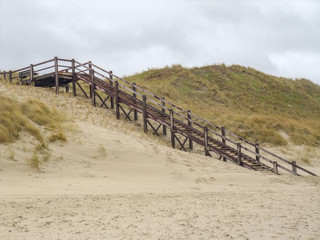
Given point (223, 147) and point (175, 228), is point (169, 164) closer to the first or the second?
point (223, 147)

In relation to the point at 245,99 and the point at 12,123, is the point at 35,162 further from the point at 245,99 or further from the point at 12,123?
the point at 245,99

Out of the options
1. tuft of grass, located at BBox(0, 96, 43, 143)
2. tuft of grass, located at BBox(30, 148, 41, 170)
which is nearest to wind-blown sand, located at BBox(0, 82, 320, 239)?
tuft of grass, located at BBox(30, 148, 41, 170)

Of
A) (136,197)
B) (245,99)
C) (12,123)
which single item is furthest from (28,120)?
(245,99)

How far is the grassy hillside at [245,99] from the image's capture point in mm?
24812

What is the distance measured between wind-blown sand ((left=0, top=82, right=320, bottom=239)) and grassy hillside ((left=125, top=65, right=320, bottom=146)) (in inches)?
421

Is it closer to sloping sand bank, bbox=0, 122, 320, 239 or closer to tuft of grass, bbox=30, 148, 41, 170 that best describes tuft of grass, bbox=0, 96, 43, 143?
sloping sand bank, bbox=0, 122, 320, 239

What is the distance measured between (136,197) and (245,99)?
29740 mm

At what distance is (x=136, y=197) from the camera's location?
811 cm

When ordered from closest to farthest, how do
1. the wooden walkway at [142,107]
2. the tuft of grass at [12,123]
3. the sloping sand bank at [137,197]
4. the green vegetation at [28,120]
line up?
the sloping sand bank at [137,197] → the tuft of grass at [12,123] → the green vegetation at [28,120] → the wooden walkway at [142,107]

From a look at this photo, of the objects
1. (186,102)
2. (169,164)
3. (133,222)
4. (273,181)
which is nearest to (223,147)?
(273,181)

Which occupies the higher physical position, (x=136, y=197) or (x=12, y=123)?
(x=12, y=123)

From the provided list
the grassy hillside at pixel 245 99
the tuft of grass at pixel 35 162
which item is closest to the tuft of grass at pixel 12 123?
the tuft of grass at pixel 35 162

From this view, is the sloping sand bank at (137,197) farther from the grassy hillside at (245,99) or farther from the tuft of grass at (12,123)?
the grassy hillside at (245,99)

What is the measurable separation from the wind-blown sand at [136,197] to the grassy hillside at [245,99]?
35.1ft
